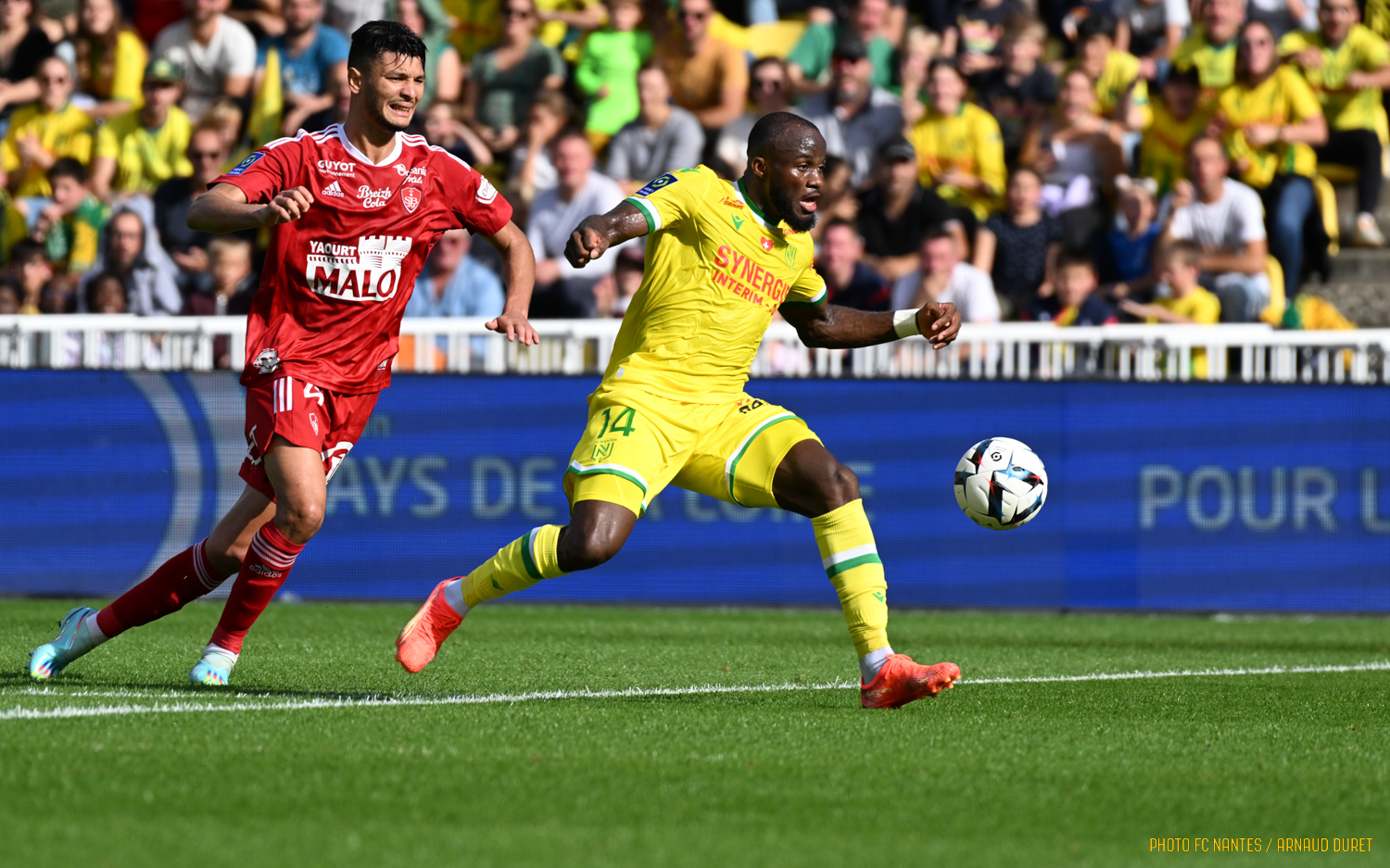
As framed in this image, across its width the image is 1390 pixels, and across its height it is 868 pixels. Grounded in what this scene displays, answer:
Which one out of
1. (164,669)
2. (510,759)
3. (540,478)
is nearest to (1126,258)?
(540,478)

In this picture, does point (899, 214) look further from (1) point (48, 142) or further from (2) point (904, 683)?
(2) point (904, 683)

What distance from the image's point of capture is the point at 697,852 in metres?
3.90

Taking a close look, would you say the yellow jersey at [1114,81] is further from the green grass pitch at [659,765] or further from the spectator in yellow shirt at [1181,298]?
the green grass pitch at [659,765]

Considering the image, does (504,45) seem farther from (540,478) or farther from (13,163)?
(540,478)

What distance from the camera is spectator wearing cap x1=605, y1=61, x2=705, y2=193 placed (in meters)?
15.0

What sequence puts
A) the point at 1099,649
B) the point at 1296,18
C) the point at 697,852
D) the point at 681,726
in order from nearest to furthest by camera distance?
the point at 697,852
the point at 681,726
the point at 1099,649
the point at 1296,18

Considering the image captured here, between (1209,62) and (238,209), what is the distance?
10777 mm

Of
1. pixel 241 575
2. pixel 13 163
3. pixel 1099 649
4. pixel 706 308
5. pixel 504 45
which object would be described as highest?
pixel 504 45

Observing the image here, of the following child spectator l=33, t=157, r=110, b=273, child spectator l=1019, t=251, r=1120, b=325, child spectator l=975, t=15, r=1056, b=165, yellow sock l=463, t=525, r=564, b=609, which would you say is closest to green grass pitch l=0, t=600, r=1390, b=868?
yellow sock l=463, t=525, r=564, b=609

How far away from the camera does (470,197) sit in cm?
678

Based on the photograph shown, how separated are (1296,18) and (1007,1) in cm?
242

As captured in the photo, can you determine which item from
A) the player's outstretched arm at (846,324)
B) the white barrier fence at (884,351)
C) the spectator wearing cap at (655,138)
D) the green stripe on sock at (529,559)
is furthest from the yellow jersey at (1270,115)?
the green stripe on sock at (529,559)

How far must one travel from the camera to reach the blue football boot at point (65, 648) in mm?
6688

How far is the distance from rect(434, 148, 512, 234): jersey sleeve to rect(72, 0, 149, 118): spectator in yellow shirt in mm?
10283
